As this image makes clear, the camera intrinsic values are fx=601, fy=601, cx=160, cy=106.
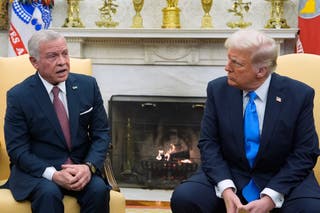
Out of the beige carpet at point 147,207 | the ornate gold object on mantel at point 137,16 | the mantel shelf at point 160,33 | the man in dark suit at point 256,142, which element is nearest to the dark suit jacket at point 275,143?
the man in dark suit at point 256,142

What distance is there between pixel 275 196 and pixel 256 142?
0.25m

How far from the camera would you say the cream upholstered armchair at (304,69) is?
300 cm

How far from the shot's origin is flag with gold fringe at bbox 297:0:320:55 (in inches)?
171

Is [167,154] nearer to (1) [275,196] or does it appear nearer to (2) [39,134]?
(2) [39,134]

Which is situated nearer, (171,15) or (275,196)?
(275,196)

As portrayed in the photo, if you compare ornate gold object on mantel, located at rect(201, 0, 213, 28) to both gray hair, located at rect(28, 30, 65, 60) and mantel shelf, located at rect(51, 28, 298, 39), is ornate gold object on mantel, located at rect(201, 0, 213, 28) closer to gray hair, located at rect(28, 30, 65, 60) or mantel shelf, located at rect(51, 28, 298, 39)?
mantel shelf, located at rect(51, 28, 298, 39)

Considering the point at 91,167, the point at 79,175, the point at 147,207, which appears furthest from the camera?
the point at 147,207

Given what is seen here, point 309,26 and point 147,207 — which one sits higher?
point 309,26

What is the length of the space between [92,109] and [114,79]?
Result: 6.85ft

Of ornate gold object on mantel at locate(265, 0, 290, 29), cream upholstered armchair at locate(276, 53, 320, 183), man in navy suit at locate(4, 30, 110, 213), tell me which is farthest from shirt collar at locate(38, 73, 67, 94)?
ornate gold object on mantel at locate(265, 0, 290, 29)

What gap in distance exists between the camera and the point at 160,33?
185 inches

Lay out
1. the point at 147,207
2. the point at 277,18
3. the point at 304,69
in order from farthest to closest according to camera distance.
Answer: the point at 277,18 < the point at 147,207 < the point at 304,69

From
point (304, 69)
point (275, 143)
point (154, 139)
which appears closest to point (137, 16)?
point (154, 139)

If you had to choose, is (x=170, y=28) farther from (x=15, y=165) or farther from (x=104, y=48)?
(x=15, y=165)
